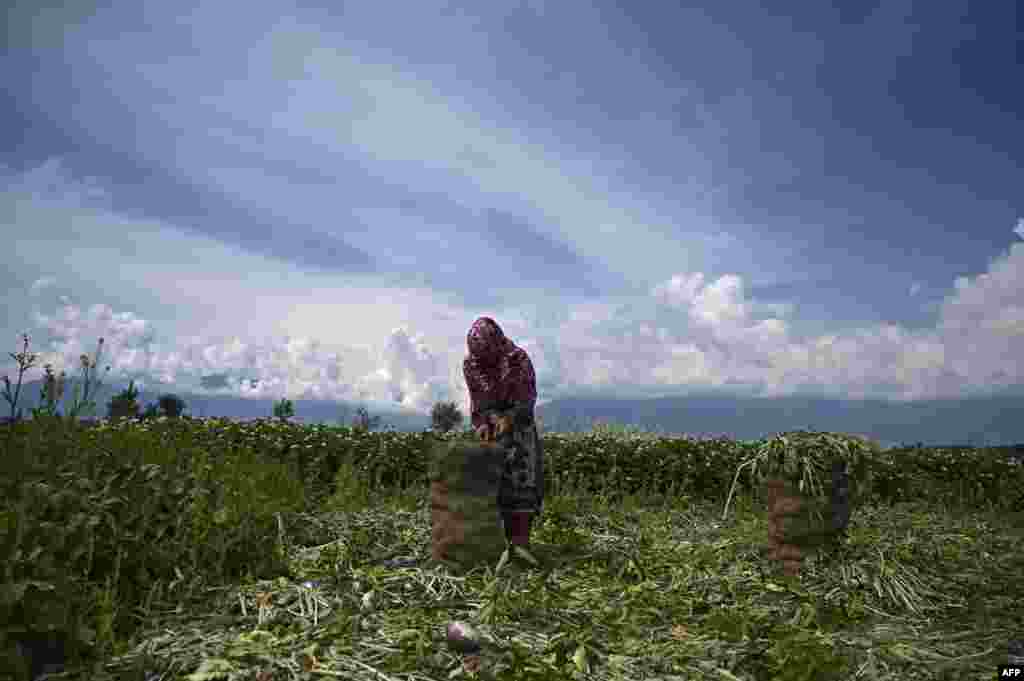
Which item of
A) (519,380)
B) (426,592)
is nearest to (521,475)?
(519,380)

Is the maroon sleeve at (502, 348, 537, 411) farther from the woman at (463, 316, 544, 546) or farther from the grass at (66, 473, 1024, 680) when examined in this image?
the grass at (66, 473, 1024, 680)

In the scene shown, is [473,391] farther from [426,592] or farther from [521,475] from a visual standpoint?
[426,592]

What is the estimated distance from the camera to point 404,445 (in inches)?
429

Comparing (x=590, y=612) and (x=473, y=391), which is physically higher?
(x=473, y=391)

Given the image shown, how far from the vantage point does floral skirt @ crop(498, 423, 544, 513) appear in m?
6.04

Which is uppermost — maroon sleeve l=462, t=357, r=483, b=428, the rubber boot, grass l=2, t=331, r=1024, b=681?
maroon sleeve l=462, t=357, r=483, b=428

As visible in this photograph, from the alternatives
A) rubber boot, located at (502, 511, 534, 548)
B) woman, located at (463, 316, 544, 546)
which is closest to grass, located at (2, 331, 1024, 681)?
rubber boot, located at (502, 511, 534, 548)

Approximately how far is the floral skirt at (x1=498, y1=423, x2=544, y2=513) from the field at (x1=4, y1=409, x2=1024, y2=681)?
42cm

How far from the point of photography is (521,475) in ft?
20.0

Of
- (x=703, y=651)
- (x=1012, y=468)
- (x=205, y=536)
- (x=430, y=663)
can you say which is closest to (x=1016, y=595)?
(x=703, y=651)

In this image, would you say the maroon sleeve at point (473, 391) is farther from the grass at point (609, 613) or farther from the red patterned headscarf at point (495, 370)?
the grass at point (609, 613)

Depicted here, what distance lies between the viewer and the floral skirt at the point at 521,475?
6039mm

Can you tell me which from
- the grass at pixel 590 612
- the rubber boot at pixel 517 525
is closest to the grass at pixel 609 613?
the grass at pixel 590 612

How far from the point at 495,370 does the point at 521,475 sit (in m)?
0.88
